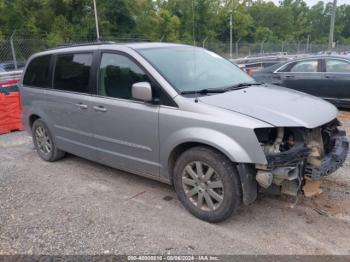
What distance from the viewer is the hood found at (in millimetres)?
3135

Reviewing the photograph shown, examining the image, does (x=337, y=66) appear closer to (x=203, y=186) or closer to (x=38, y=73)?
(x=203, y=186)

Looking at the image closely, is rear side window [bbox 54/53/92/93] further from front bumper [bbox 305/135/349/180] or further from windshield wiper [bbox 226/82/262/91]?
front bumper [bbox 305/135/349/180]

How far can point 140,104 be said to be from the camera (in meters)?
3.83

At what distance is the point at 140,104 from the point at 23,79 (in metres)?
2.91

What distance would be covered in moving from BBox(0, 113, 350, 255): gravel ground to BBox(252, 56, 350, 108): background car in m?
4.20

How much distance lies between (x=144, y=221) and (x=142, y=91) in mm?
1358

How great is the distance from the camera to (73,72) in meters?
4.71

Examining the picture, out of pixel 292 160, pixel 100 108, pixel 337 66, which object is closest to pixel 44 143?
pixel 100 108

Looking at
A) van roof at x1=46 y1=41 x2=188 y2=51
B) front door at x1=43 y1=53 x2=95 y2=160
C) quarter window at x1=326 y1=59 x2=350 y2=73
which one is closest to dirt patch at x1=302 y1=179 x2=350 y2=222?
van roof at x1=46 y1=41 x2=188 y2=51

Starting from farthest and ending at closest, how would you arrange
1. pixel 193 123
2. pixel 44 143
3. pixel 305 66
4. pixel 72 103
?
pixel 305 66, pixel 44 143, pixel 72 103, pixel 193 123

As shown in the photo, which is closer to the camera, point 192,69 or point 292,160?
point 292,160

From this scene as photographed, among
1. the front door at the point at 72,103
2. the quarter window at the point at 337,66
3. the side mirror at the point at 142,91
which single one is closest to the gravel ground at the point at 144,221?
the front door at the point at 72,103

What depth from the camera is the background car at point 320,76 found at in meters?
8.33

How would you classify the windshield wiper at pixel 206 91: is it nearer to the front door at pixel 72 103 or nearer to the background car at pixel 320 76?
the front door at pixel 72 103
